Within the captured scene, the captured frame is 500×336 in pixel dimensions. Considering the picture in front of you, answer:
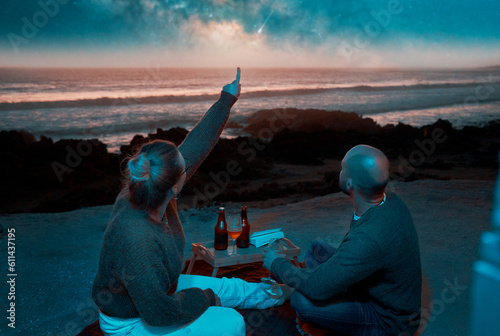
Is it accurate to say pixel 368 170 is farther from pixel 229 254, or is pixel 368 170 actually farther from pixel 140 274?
pixel 229 254

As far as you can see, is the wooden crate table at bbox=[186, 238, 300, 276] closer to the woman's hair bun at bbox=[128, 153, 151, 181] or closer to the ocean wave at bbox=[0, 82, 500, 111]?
the woman's hair bun at bbox=[128, 153, 151, 181]

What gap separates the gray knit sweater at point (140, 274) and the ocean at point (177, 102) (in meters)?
12.2

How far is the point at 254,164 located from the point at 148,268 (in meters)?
8.93

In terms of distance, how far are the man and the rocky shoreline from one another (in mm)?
4813

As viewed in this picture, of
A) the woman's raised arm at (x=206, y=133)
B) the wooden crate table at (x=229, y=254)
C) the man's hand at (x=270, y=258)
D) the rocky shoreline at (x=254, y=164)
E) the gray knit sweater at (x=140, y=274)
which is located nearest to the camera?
the gray knit sweater at (x=140, y=274)

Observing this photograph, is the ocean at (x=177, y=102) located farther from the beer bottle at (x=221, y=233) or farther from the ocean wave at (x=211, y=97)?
the beer bottle at (x=221, y=233)

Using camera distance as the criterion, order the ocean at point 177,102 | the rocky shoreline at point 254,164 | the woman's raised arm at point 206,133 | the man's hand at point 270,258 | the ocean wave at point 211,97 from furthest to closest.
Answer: the ocean wave at point 211,97 < the ocean at point 177,102 < the rocky shoreline at point 254,164 < the woman's raised arm at point 206,133 < the man's hand at point 270,258

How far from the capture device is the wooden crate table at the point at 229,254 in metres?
2.89

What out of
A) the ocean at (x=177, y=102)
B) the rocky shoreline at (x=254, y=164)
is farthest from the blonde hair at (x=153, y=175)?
the ocean at (x=177, y=102)

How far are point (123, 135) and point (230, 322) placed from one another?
49.5 ft

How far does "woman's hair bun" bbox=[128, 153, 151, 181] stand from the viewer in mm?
1658

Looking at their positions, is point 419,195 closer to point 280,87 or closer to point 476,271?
point 476,271

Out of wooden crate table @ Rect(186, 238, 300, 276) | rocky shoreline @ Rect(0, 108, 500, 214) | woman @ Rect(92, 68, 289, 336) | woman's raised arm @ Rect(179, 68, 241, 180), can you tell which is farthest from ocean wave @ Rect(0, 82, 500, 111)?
woman @ Rect(92, 68, 289, 336)

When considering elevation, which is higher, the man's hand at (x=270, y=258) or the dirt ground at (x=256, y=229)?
the man's hand at (x=270, y=258)
